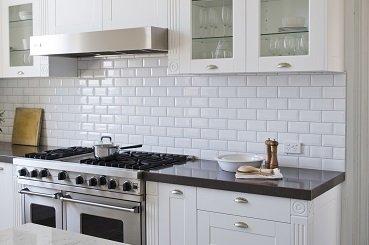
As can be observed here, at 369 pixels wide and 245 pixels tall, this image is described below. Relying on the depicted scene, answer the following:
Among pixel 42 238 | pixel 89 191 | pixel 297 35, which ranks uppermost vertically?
pixel 297 35

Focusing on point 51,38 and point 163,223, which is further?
point 51,38

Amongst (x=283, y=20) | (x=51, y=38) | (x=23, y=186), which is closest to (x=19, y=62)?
(x=51, y=38)

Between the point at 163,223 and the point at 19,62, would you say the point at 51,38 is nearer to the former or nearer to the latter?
the point at 19,62

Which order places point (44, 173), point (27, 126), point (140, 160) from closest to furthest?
point (140, 160), point (44, 173), point (27, 126)

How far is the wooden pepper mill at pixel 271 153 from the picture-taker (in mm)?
3299

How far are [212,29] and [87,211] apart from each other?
1.51m

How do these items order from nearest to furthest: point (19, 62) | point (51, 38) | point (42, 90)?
point (51, 38) < point (19, 62) < point (42, 90)

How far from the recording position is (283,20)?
3.19 meters

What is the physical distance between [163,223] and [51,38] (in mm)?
1678

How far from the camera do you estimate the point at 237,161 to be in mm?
3311

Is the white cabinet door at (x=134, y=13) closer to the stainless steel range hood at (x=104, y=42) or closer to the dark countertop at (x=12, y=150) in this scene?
the stainless steel range hood at (x=104, y=42)

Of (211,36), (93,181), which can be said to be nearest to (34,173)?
(93,181)

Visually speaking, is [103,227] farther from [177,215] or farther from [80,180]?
[177,215]

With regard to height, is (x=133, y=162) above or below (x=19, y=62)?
below
